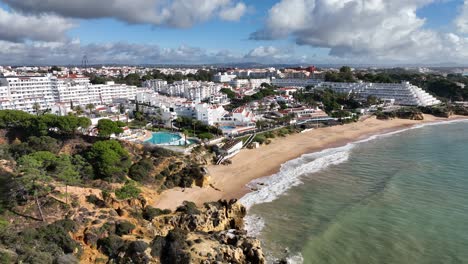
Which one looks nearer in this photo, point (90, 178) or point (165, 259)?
point (165, 259)

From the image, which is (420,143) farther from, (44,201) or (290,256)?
(44,201)

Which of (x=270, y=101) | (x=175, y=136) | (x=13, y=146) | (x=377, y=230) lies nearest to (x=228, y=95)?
(x=270, y=101)

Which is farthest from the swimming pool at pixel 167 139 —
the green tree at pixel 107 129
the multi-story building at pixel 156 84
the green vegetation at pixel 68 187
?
the multi-story building at pixel 156 84

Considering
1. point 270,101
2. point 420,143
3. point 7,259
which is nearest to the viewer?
point 7,259

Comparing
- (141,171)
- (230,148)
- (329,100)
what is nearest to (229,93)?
(329,100)

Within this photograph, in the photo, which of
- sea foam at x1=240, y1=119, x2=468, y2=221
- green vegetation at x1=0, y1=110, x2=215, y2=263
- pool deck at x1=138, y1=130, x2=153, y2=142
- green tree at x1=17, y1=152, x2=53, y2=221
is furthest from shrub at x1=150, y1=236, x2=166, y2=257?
pool deck at x1=138, y1=130, x2=153, y2=142
